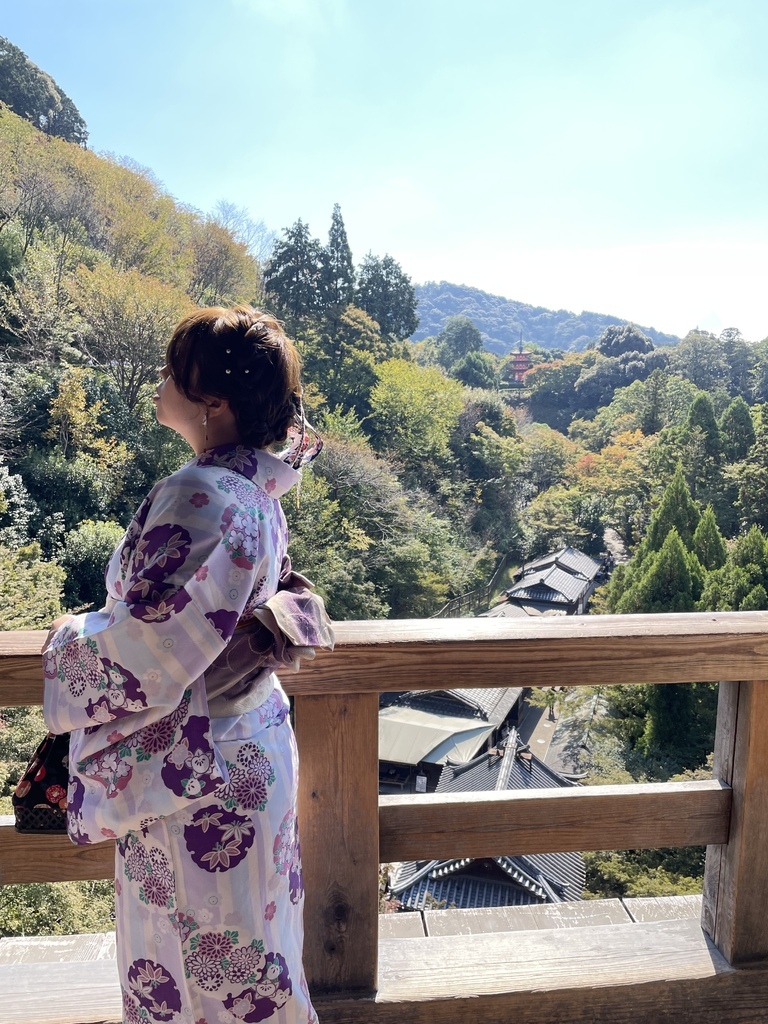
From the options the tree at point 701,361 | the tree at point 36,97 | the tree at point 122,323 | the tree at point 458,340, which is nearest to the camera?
the tree at point 122,323

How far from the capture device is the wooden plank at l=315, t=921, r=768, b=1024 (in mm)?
908

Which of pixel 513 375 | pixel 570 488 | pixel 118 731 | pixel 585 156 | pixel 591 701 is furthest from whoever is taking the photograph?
pixel 513 375

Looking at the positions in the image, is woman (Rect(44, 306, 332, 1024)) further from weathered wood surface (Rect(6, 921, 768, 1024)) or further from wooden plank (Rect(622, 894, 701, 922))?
wooden plank (Rect(622, 894, 701, 922))

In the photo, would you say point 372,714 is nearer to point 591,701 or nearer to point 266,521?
point 266,521

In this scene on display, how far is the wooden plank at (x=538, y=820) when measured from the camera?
2.90 feet

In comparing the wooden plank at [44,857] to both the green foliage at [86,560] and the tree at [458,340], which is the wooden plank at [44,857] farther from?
the tree at [458,340]

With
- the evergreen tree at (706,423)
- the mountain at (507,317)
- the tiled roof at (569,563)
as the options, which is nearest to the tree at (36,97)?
the tiled roof at (569,563)

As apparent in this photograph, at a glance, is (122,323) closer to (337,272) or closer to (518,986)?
(337,272)

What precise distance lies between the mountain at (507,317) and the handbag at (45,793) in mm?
61484

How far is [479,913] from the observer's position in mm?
1253

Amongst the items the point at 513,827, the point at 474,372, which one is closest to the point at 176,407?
the point at 513,827

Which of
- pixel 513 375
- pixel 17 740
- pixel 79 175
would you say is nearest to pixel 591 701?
pixel 17 740

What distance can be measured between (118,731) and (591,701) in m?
14.6

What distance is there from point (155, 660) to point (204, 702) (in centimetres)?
7
